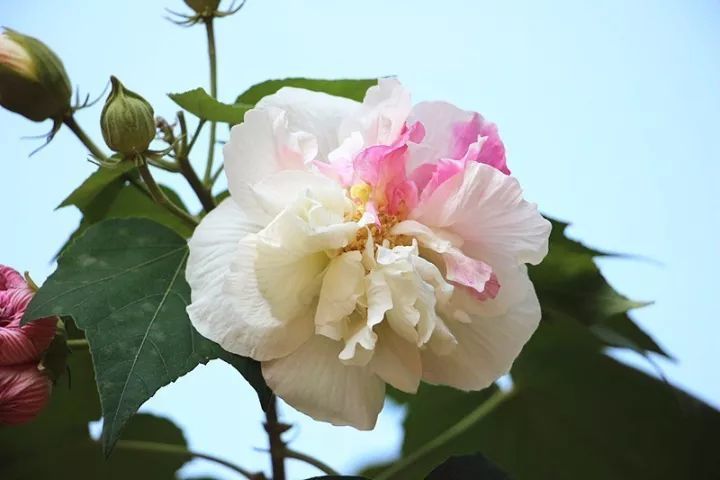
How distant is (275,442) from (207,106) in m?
0.21

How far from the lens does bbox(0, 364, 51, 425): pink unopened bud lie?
0.44 m

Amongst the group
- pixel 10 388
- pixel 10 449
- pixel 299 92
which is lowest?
pixel 10 449

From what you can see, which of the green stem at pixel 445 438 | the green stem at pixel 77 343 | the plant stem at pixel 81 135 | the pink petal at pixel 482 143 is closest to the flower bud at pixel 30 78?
the plant stem at pixel 81 135

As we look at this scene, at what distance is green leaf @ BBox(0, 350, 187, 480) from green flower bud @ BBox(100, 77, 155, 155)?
0.31 metres

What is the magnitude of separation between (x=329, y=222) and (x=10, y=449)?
476 millimetres

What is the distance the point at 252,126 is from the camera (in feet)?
1.40

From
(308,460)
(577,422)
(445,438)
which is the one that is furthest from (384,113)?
(577,422)

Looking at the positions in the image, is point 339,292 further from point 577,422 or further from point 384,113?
point 577,422

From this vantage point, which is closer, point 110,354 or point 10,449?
point 110,354

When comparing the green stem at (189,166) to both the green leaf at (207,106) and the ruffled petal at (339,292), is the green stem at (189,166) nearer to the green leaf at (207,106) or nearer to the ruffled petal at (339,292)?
the green leaf at (207,106)

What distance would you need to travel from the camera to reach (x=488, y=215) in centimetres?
41

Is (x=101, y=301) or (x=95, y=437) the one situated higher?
(x=101, y=301)

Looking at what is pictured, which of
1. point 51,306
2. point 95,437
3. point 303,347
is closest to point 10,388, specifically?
point 51,306

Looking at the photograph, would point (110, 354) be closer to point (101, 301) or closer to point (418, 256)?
point (101, 301)
